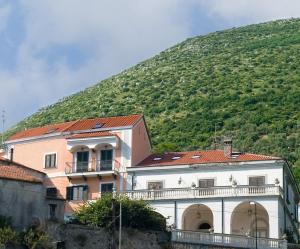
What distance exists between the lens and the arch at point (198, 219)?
67119 millimetres

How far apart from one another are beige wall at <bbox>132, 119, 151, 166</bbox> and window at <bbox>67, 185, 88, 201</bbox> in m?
4.62

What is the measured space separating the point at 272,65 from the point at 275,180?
89672 mm

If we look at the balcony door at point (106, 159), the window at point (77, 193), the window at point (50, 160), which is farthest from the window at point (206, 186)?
the window at point (50, 160)

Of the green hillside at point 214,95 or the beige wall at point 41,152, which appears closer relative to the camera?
the beige wall at point 41,152

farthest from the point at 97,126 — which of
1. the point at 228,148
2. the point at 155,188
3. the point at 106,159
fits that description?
the point at 228,148

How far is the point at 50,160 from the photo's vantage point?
242 feet

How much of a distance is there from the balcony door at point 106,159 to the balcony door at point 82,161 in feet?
4.28

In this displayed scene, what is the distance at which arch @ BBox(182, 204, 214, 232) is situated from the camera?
67119 mm

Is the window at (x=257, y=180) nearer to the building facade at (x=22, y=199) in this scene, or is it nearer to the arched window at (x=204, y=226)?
the arched window at (x=204, y=226)

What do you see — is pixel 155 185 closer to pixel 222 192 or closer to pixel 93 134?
pixel 222 192

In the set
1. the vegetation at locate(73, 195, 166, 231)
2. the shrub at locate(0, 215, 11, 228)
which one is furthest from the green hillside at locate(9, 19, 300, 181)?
the shrub at locate(0, 215, 11, 228)

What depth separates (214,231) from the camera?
64062 mm

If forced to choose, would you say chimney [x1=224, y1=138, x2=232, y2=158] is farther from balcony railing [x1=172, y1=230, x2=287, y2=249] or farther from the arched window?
balcony railing [x1=172, y1=230, x2=287, y2=249]

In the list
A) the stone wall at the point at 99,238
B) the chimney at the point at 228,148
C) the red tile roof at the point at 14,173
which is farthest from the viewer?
the chimney at the point at 228,148
